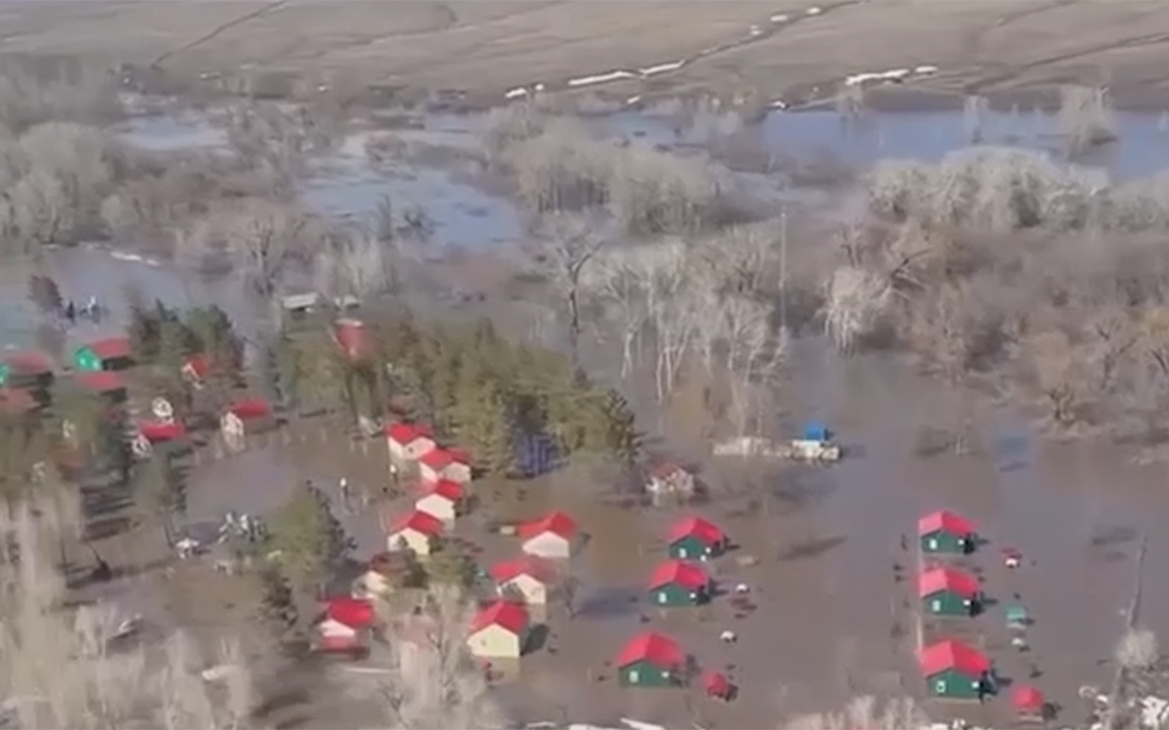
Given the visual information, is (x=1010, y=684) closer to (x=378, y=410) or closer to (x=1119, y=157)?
(x=378, y=410)

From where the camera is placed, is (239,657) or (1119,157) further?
(1119,157)

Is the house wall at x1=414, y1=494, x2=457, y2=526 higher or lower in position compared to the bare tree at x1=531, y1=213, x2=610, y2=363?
lower

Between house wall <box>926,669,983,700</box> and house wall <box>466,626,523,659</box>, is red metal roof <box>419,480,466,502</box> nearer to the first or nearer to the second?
house wall <box>466,626,523,659</box>

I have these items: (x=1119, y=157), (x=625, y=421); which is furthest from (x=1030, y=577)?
(x=1119, y=157)

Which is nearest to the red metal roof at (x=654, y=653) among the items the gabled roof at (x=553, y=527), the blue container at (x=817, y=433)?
the gabled roof at (x=553, y=527)

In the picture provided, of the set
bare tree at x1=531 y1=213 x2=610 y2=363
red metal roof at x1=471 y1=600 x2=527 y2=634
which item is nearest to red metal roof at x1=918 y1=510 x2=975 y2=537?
red metal roof at x1=471 y1=600 x2=527 y2=634

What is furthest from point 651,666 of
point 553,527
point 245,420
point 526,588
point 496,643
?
point 245,420

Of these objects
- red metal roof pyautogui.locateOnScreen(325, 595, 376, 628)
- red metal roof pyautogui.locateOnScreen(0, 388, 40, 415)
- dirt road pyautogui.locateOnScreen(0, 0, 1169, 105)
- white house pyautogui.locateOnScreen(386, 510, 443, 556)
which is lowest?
red metal roof pyautogui.locateOnScreen(325, 595, 376, 628)
